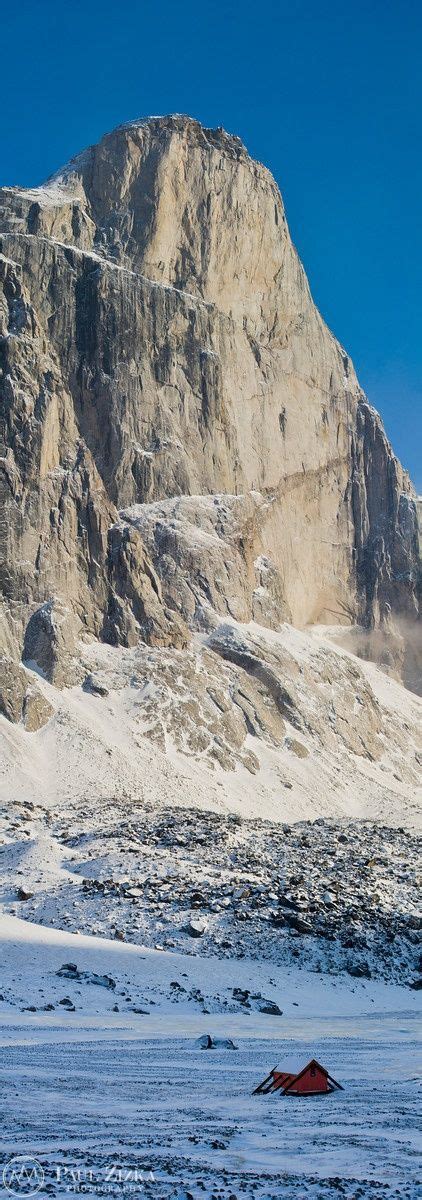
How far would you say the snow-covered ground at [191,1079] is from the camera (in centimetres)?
1345

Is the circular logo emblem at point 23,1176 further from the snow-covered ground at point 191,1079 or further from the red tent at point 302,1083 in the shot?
A: the red tent at point 302,1083

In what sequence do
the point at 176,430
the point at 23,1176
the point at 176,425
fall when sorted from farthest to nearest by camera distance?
1. the point at 176,425
2. the point at 176,430
3. the point at 23,1176

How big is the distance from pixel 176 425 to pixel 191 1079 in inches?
3486

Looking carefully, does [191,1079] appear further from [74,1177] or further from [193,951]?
[193,951]

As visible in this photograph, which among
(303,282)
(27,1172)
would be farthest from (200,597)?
(27,1172)

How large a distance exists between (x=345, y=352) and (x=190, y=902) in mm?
104298

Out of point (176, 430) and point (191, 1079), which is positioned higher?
point (176, 430)

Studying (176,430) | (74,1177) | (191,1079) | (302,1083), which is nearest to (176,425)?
(176,430)

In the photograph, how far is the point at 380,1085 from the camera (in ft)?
63.9

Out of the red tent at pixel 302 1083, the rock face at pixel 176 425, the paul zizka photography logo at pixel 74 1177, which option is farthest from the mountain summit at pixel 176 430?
the paul zizka photography logo at pixel 74 1177

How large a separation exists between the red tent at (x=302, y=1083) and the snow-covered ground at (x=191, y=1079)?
0.77 ft

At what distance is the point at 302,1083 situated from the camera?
18.8m

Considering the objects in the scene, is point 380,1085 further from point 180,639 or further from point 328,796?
point 180,639

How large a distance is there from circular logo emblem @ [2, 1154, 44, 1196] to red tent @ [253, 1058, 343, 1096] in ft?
19.7
